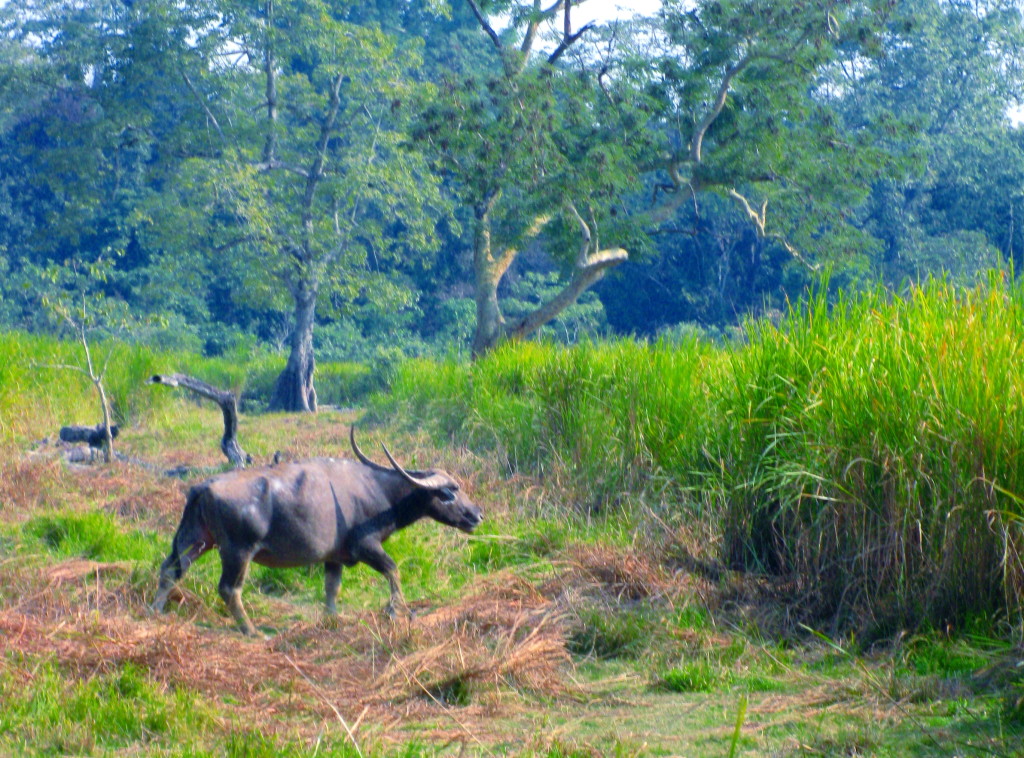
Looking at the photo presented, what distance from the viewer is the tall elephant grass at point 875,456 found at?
4676 millimetres

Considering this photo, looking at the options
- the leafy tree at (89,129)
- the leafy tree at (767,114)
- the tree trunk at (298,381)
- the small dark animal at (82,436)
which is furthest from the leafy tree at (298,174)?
the small dark animal at (82,436)

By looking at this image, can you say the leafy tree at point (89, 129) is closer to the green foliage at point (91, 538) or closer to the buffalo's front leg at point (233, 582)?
the green foliage at point (91, 538)

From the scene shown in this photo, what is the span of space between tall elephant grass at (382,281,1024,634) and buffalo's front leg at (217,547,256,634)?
8.28 feet

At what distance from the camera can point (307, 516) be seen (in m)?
5.63

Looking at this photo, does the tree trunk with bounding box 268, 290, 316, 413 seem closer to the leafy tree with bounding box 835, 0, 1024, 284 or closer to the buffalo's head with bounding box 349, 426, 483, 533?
the leafy tree with bounding box 835, 0, 1024, 284

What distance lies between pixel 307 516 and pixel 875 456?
277 cm

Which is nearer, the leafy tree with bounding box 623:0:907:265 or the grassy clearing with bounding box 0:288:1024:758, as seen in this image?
the grassy clearing with bounding box 0:288:1024:758

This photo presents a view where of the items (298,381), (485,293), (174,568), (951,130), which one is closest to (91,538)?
(174,568)

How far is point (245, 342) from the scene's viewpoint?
93.0 feet

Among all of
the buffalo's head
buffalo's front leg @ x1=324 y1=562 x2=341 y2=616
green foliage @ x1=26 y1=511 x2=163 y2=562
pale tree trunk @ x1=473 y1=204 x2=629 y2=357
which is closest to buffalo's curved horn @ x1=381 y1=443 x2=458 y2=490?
the buffalo's head

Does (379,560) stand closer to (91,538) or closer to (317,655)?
(317,655)

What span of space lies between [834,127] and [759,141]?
63.3 inches

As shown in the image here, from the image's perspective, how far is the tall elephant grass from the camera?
4676 millimetres

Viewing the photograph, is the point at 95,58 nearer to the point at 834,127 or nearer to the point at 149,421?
the point at 149,421
